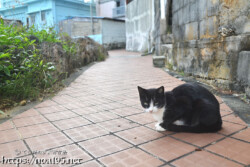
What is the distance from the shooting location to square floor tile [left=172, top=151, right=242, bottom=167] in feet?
5.64

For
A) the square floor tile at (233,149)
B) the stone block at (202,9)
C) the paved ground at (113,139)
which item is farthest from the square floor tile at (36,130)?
the stone block at (202,9)

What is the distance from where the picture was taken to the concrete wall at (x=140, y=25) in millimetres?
14852

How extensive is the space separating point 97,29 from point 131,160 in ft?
70.0

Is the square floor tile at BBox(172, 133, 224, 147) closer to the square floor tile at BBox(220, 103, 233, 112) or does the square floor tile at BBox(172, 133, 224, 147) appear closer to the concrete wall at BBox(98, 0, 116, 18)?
the square floor tile at BBox(220, 103, 233, 112)

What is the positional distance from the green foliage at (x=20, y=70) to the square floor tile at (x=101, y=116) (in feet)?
4.81

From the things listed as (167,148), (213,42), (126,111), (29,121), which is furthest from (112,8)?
(167,148)

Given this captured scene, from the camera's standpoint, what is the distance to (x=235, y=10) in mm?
3602

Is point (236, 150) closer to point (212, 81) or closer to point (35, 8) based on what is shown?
point (212, 81)

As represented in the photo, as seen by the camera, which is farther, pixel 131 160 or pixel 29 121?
pixel 29 121

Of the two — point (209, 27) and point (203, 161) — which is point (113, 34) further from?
point (203, 161)

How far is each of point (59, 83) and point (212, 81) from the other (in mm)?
3359

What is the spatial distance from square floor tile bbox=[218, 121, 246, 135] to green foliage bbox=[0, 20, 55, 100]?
10.3ft

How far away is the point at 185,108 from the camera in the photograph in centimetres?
219

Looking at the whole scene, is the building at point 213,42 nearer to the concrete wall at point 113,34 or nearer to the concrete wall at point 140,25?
the concrete wall at point 140,25
